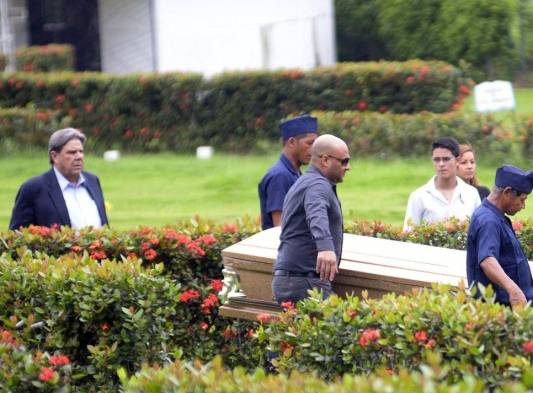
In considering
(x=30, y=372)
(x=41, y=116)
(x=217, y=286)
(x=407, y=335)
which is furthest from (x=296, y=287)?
(x=41, y=116)

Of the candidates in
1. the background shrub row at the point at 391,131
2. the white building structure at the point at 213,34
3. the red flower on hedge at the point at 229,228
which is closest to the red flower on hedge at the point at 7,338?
the red flower on hedge at the point at 229,228

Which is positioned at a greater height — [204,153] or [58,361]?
[58,361]

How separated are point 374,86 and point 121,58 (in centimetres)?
759

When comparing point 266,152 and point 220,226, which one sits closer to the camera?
point 220,226

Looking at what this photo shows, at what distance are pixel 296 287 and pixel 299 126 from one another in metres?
1.49

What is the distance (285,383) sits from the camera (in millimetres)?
4809

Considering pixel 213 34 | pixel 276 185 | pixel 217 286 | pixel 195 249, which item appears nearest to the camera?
pixel 276 185

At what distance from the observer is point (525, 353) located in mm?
5348

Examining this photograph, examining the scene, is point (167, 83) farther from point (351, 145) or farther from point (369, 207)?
point (369, 207)

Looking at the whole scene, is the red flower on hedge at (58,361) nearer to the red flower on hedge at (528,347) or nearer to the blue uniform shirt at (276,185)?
the red flower on hedge at (528,347)

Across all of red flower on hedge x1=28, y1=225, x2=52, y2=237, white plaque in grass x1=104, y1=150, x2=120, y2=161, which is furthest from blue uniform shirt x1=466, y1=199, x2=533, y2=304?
white plaque in grass x1=104, y1=150, x2=120, y2=161

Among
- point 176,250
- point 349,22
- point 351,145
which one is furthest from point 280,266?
point 349,22

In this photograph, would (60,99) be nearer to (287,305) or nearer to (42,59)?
(42,59)

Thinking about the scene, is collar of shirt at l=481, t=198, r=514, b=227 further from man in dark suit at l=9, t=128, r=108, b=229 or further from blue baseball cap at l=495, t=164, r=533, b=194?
man in dark suit at l=9, t=128, r=108, b=229
